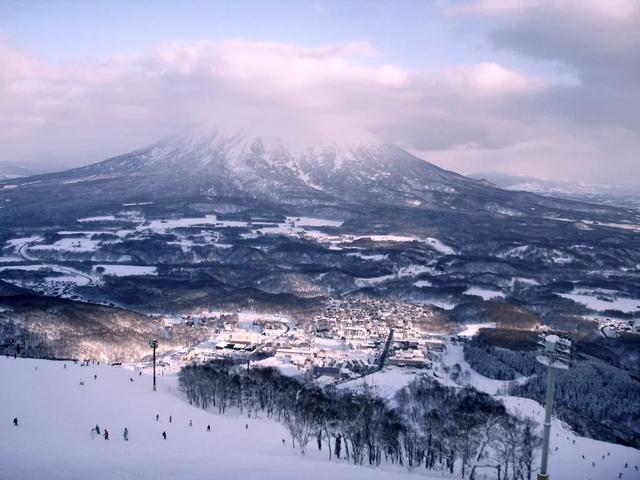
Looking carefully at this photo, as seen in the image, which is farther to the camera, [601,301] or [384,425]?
[601,301]

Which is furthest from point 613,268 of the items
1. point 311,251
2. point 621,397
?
point 621,397

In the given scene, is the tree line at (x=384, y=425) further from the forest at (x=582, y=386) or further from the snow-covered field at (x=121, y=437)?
the forest at (x=582, y=386)

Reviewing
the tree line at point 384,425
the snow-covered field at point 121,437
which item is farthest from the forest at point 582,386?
the snow-covered field at point 121,437

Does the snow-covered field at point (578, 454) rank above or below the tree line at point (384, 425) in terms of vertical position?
below

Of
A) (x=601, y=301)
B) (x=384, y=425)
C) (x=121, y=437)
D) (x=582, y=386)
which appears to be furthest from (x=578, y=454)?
(x=601, y=301)

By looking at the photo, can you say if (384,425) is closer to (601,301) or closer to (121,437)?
(121,437)

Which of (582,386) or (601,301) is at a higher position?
(601,301)

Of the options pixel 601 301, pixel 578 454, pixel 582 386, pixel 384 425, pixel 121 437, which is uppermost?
pixel 121 437
